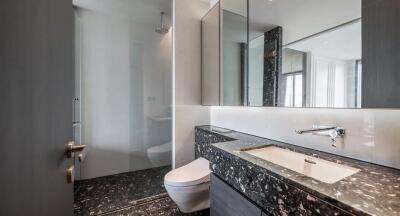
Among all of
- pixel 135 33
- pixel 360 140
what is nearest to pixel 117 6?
pixel 135 33

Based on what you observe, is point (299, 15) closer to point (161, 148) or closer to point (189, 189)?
point (189, 189)

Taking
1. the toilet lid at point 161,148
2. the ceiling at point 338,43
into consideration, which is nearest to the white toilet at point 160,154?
the toilet lid at point 161,148

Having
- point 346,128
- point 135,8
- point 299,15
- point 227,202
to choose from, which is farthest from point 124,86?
point 346,128

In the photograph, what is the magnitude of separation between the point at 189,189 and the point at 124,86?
1.63m

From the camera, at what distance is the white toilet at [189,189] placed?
4.88 ft

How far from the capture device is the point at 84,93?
7.57 feet

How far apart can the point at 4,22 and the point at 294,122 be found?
60.2 inches

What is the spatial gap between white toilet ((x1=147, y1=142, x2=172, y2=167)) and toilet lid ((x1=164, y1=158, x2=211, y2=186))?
0.62 meters

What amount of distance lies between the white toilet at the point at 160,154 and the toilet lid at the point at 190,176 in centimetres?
62

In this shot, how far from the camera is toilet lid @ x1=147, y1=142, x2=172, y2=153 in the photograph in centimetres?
238

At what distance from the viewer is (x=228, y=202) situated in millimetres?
1054

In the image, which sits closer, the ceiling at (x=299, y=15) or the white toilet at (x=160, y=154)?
the ceiling at (x=299, y=15)

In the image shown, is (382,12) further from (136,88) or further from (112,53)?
(112,53)

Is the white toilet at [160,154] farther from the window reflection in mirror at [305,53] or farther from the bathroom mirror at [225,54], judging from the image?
the window reflection in mirror at [305,53]
